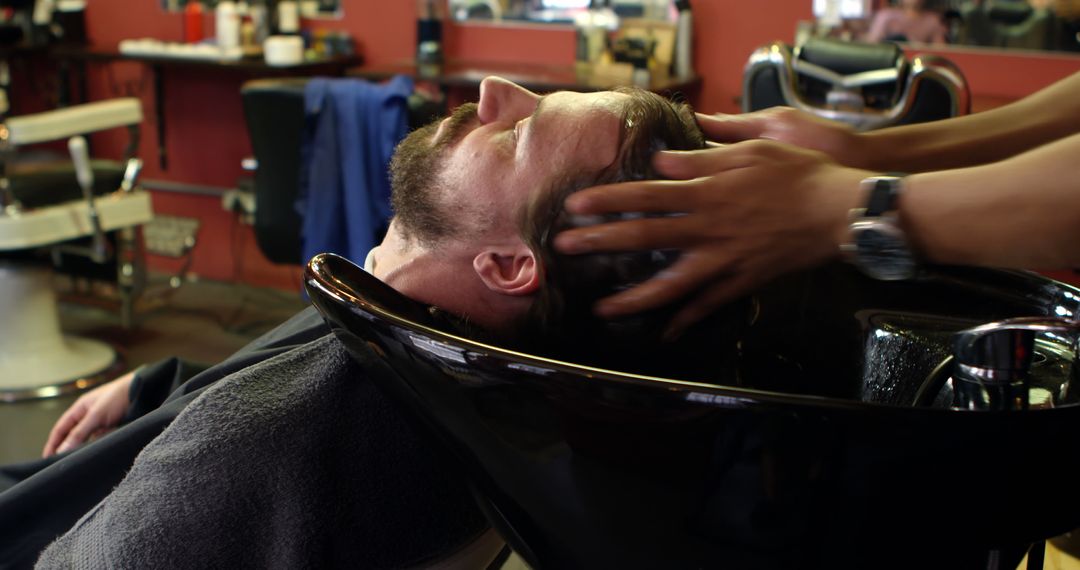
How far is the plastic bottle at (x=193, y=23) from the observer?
4.83 metres

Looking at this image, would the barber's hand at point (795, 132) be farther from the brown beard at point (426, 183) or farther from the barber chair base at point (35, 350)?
the barber chair base at point (35, 350)

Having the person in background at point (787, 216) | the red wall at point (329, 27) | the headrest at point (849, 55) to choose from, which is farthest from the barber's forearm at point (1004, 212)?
the red wall at point (329, 27)

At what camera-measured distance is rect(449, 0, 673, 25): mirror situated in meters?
4.20

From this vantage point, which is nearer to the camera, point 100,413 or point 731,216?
point 731,216

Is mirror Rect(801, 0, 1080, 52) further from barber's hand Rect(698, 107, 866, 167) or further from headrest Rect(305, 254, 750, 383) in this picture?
headrest Rect(305, 254, 750, 383)

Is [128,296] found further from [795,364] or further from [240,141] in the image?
[795,364]

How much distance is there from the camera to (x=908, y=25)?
12.3 feet

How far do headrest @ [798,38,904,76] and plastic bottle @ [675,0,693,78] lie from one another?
1453mm

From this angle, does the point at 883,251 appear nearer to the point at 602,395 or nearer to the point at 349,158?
the point at 602,395

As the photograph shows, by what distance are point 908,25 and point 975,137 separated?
9.79ft

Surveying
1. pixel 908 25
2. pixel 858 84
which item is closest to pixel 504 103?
pixel 858 84

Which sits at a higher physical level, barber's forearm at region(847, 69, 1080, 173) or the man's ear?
barber's forearm at region(847, 69, 1080, 173)

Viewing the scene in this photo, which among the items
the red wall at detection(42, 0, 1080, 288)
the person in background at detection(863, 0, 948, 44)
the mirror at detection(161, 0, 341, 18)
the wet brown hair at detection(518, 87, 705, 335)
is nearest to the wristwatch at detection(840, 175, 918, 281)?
the wet brown hair at detection(518, 87, 705, 335)

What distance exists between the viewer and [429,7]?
4.52 meters
